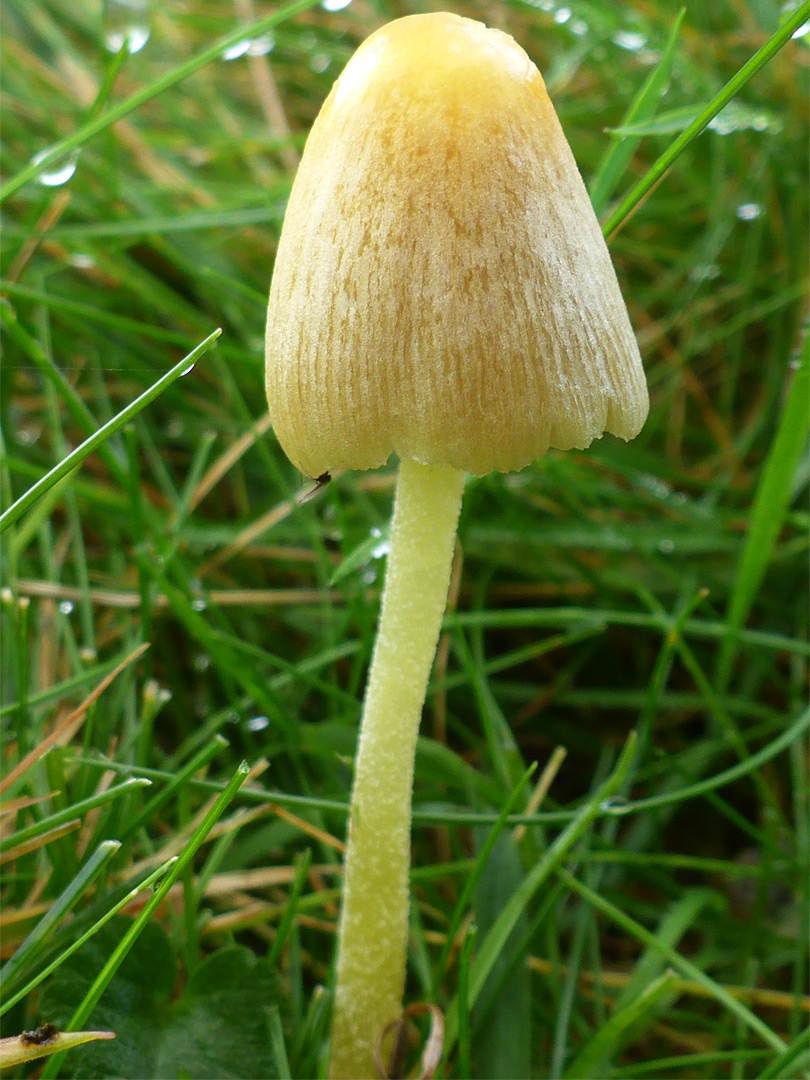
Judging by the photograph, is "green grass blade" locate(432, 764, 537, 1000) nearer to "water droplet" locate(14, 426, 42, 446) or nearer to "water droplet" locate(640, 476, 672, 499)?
"water droplet" locate(640, 476, 672, 499)

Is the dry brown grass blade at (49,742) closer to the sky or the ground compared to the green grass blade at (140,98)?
closer to the ground

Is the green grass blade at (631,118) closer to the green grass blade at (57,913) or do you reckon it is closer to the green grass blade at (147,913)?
the green grass blade at (147,913)

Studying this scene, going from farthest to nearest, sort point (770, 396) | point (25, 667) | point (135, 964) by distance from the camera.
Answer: point (770, 396) → point (25, 667) → point (135, 964)

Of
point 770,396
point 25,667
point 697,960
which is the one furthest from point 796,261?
point 25,667

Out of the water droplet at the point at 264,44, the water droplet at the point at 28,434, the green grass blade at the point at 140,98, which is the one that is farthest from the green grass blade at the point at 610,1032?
the water droplet at the point at 264,44

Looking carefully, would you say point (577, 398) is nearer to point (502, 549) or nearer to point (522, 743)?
point (502, 549)

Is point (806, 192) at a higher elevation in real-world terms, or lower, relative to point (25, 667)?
higher
